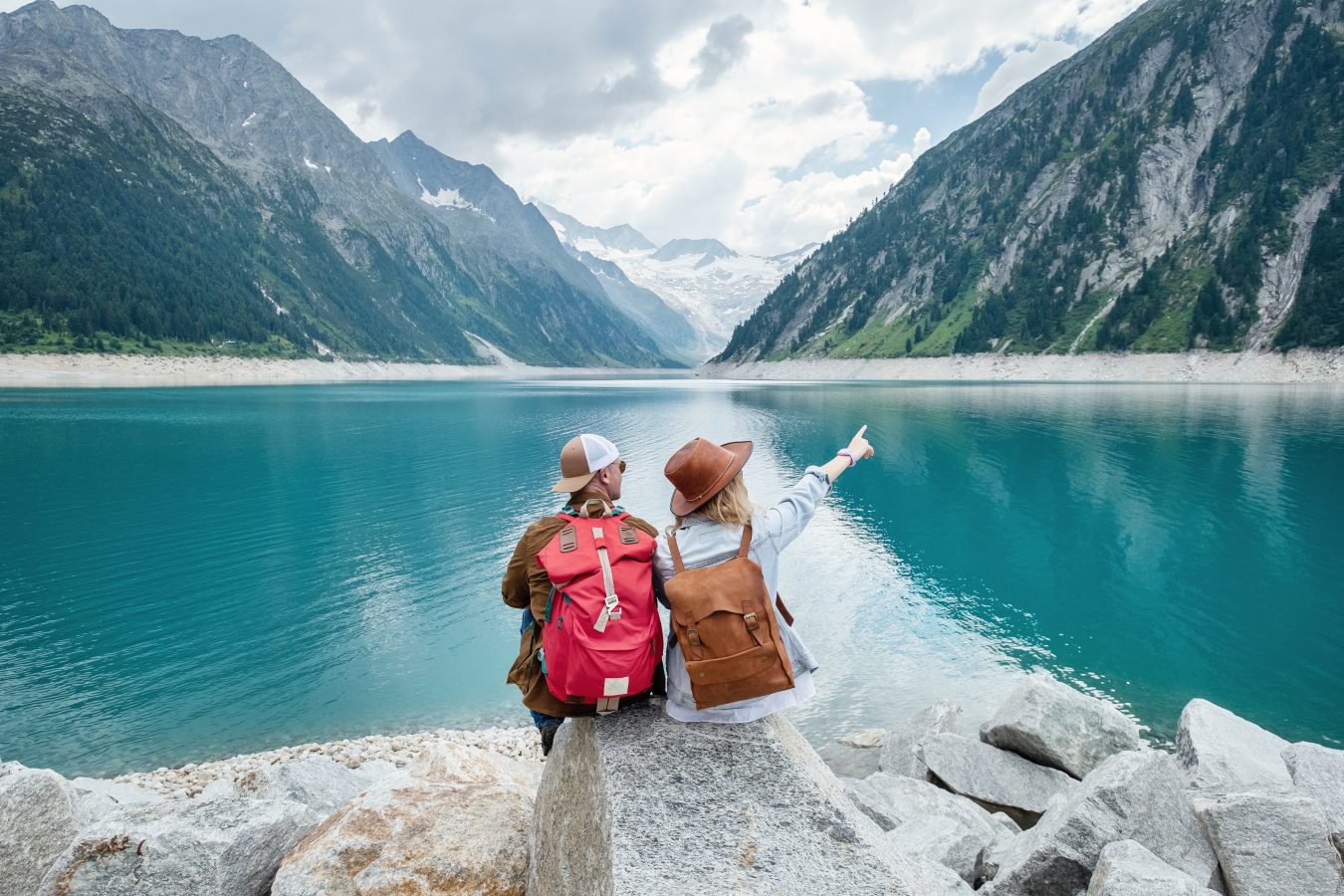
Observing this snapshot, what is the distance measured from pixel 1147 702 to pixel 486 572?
19463mm

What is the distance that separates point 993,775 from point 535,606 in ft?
29.6

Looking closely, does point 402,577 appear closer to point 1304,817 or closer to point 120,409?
point 1304,817

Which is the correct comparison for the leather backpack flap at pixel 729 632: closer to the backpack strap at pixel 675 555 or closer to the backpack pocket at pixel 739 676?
the backpack pocket at pixel 739 676

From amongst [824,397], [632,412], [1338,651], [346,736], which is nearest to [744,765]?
[346,736]

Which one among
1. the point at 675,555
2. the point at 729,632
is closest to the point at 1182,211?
the point at 675,555

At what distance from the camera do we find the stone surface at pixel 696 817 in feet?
12.4

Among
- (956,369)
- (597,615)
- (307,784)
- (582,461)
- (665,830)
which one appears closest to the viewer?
(665,830)

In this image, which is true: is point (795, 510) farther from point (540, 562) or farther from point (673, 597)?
point (540, 562)

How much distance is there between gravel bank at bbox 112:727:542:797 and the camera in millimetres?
11461

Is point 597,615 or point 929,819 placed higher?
point 597,615

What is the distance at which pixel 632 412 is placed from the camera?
85.8 meters

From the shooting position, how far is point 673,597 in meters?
4.08

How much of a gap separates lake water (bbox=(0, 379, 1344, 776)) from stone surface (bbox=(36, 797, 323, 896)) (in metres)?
9.50

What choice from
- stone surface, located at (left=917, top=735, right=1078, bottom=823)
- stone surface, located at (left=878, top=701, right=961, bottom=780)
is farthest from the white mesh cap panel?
stone surface, located at (left=878, top=701, right=961, bottom=780)
